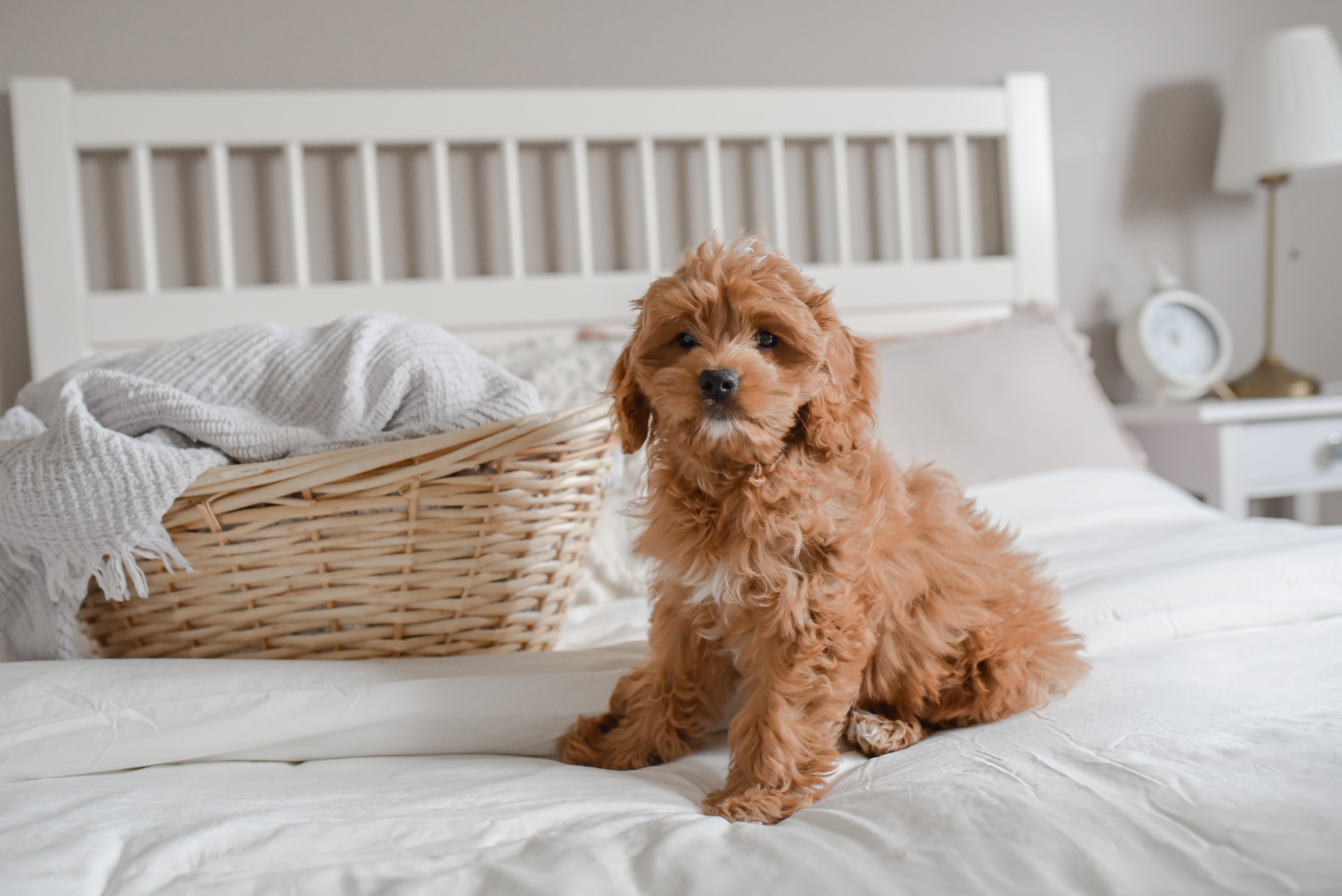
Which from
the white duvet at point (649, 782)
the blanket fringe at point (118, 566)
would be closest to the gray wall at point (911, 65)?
the blanket fringe at point (118, 566)

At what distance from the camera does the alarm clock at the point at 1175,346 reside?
2.39 m

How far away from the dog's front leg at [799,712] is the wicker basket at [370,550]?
34 cm

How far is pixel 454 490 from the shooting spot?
1.02 meters

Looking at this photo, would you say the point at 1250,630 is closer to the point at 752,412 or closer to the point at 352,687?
the point at 752,412

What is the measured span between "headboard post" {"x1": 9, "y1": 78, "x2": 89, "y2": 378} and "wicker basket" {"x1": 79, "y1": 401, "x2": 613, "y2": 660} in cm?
118

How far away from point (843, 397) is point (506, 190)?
1.60 m

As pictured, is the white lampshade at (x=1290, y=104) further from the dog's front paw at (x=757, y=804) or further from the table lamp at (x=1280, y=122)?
the dog's front paw at (x=757, y=804)

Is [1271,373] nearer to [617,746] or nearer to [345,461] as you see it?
[617,746]

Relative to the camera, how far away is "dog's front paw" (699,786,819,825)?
2.43ft

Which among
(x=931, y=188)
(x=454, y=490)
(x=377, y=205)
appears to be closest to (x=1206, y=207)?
(x=931, y=188)

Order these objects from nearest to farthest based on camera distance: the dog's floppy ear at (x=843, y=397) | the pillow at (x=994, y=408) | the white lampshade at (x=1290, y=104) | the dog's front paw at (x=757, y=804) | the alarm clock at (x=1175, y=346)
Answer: the dog's front paw at (x=757, y=804), the dog's floppy ear at (x=843, y=397), the pillow at (x=994, y=408), the white lampshade at (x=1290, y=104), the alarm clock at (x=1175, y=346)

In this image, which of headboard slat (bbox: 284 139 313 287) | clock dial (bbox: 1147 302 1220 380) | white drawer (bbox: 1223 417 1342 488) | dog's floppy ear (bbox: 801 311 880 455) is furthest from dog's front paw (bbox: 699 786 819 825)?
clock dial (bbox: 1147 302 1220 380)

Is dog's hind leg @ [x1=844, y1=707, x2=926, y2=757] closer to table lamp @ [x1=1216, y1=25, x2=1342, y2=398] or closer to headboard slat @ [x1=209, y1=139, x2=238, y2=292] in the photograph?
headboard slat @ [x1=209, y1=139, x2=238, y2=292]

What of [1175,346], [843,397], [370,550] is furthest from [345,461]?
[1175,346]
